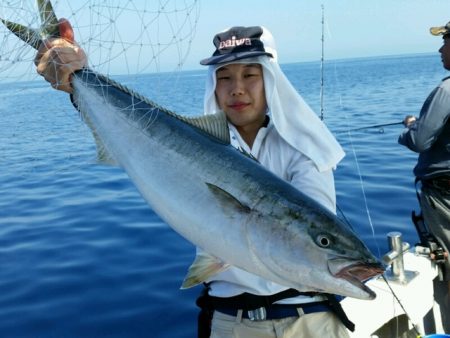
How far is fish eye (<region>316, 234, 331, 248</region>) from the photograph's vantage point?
216 cm

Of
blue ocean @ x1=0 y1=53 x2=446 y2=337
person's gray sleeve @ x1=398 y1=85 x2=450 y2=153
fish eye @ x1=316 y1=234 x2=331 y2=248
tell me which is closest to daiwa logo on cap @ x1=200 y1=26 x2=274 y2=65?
blue ocean @ x1=0 y1=53 x2=446 y2=337

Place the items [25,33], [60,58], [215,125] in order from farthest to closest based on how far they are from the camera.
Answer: [25,33], [60,58], [215,125]

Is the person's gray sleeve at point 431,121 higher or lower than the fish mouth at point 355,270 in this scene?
higher

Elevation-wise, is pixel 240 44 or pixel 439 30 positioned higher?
pixel 439 30

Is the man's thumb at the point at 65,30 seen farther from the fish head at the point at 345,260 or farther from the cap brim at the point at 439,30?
the cap brim at the point at 439,30

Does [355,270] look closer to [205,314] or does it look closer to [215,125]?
[215,125]

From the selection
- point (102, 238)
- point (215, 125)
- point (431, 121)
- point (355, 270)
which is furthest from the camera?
point (102, 238)

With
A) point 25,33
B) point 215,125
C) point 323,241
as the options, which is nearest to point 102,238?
point 25,33

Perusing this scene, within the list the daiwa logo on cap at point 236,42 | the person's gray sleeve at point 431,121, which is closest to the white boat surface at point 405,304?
the person's gray sleeve at point 431,121

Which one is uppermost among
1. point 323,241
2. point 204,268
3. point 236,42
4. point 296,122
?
point 236,42

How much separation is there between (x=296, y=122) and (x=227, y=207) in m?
1.09

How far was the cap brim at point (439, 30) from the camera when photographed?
5.67m

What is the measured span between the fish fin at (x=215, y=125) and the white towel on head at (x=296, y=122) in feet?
1.70

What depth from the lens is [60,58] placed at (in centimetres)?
290
